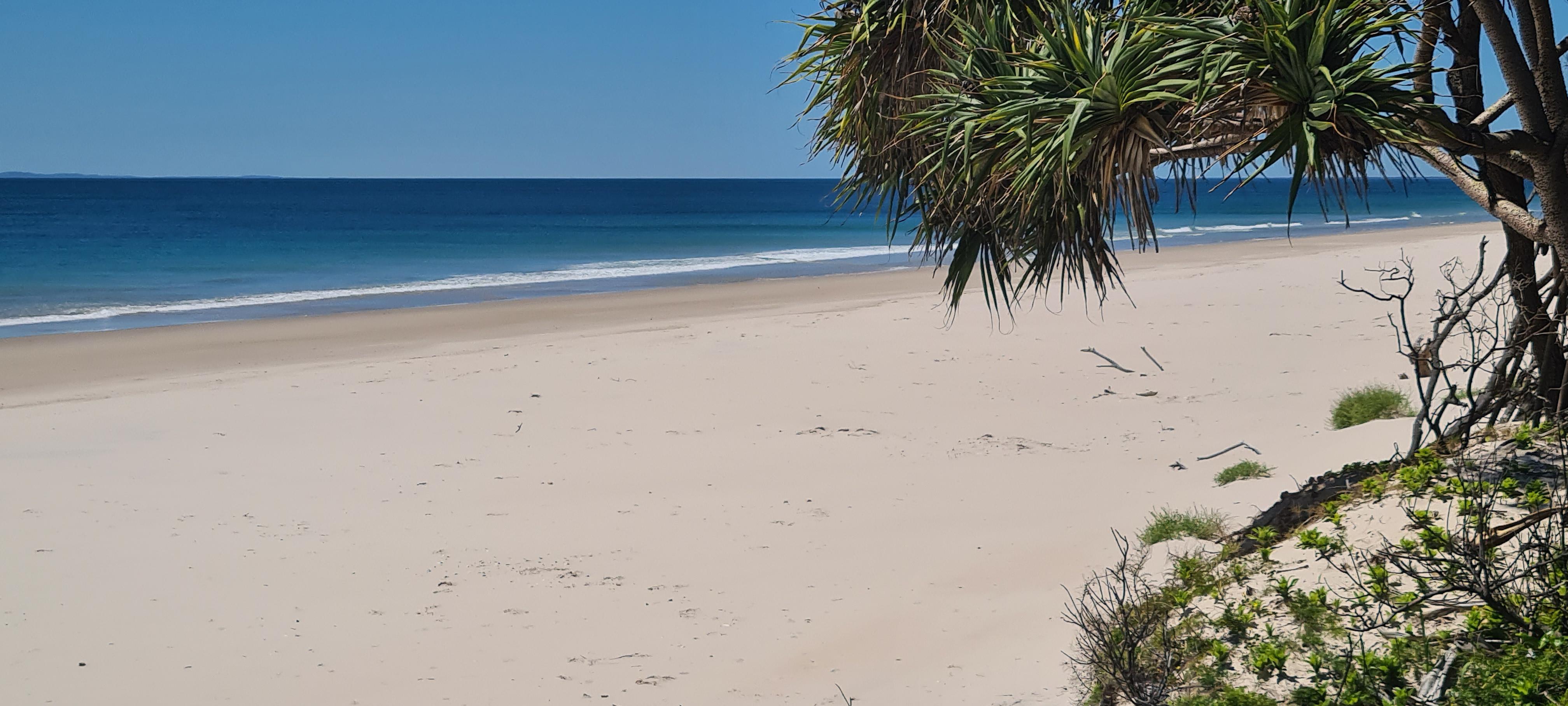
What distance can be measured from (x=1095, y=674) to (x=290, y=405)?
900cm

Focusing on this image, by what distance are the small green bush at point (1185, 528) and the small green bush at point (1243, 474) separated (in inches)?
35.7

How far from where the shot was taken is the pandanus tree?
3502 mm

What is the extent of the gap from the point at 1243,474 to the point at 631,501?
3.96 metres

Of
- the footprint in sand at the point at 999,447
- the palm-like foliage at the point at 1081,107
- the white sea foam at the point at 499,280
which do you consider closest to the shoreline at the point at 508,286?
the white sea foam at the point at 499,280

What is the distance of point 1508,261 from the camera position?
5.22 meters

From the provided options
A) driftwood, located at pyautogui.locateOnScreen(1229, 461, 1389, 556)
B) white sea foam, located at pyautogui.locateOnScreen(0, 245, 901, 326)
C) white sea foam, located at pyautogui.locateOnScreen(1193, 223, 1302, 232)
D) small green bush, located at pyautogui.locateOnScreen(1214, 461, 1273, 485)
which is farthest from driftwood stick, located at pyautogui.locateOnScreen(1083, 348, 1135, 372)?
white sea foam, located at pyautogui.locateOnScreen(1193, 223, 1302, 232)

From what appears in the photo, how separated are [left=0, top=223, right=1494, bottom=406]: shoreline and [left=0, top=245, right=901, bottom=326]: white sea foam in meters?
3.61

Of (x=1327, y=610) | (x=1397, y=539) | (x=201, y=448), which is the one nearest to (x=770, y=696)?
(x=1327, y=610)

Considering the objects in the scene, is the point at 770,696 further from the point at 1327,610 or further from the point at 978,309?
the point at 978,309

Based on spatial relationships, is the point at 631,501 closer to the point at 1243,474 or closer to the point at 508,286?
the point at 1243,474

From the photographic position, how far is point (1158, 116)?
13.0 ft

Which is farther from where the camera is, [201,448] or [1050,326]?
[1050,326]

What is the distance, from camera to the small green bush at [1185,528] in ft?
19.4

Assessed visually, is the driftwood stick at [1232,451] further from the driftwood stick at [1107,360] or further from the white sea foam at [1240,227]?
the white sea foam at [1240,227]
